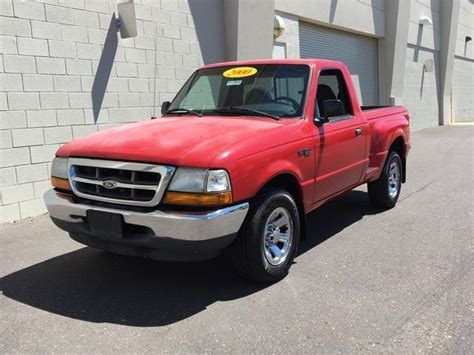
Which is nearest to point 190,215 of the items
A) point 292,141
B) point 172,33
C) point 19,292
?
point 292,141

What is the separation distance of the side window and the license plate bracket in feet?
7.44

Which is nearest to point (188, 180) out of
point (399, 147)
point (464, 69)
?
point (399, 147)

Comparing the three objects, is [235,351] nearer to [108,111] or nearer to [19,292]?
[19,292]

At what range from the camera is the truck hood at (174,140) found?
378 centimetres

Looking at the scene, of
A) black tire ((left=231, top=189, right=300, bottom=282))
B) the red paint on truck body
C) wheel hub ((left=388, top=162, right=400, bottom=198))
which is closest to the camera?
the red paint on truck body

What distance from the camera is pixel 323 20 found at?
13836 millimetres

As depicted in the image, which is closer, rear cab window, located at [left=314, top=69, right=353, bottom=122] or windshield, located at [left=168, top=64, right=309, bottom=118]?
windshield, located at [left=168, top=64, right=309, bottom=118]

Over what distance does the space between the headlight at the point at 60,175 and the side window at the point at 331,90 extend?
7.86 ft

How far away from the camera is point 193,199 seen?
12.0 ft

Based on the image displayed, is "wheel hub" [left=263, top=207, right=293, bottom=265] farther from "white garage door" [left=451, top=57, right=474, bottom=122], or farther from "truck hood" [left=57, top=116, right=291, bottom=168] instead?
"white garage door" [left=451, top=57, right=474, bottom=122]

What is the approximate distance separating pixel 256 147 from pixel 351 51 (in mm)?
13274

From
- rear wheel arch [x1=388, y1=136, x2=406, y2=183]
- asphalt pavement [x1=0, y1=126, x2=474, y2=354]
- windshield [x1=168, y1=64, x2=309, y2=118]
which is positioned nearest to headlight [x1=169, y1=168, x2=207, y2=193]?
asphalt pavement [x1=0, y1=126, x2=474, y2=354]

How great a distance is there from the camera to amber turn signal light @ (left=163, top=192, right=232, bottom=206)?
3660 millimetres

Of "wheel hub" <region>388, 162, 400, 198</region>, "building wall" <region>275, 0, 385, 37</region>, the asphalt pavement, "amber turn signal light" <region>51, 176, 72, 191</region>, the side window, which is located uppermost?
"building wall" <region>275, 0, 385, 37</region>
